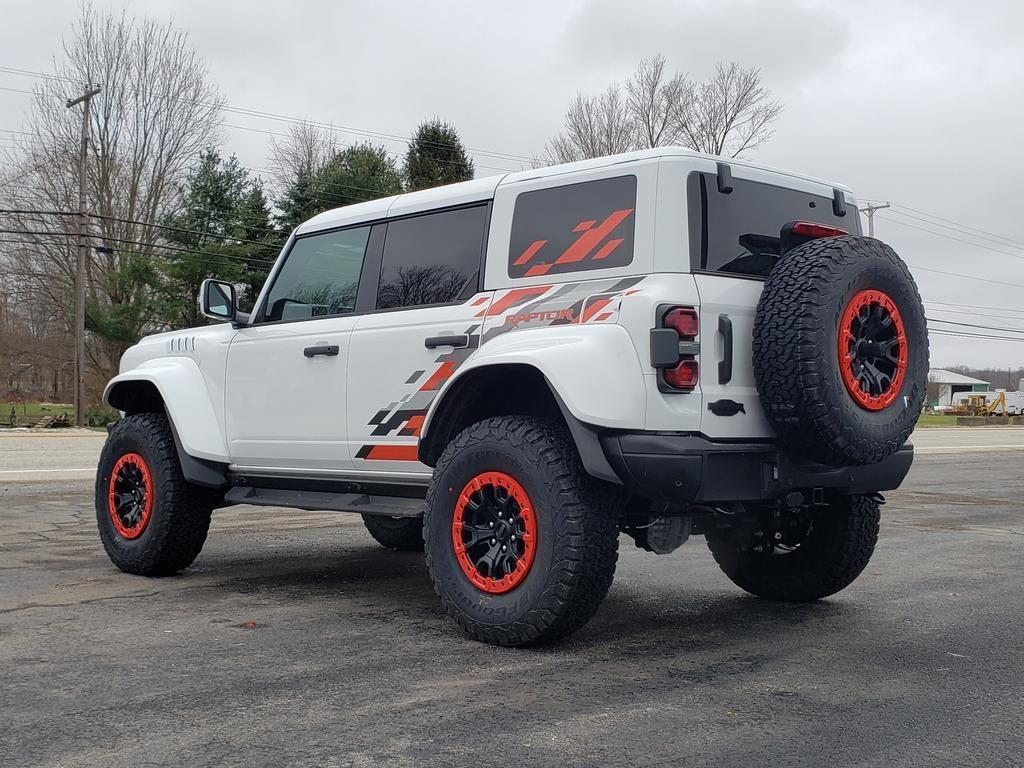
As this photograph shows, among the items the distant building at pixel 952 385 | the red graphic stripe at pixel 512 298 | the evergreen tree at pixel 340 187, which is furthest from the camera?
the distant building at pixel 952 385

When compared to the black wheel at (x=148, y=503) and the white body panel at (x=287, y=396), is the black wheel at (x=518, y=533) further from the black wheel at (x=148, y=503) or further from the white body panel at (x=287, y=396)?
the black wheel at (x=148, y=503)

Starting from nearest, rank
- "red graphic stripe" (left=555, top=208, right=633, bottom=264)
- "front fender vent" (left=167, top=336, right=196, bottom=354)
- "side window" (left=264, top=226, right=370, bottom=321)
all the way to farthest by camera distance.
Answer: "red graphic stripe" (left=555, top=208, right=633, bottom=264) → "side window" (left=264, top=226, right=370, bottom=321) → "front fender vent" (left=167, top=336, right=196, bottom=354)

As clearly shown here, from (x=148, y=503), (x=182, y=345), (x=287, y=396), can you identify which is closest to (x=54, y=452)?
(x=182, y=345)

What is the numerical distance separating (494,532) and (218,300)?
266 centimetres

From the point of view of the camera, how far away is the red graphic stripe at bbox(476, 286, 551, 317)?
4863 millimetres

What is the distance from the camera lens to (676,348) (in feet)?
13.9

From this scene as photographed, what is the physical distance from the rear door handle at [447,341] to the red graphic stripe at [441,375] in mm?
82

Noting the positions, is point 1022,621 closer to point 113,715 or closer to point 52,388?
point 113,715

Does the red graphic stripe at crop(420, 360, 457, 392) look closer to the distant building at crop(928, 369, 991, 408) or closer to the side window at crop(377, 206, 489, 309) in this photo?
the side window at crop(377, 206, 489, 309)

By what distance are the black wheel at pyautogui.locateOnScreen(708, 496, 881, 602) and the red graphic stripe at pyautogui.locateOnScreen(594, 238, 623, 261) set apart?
1.59 m

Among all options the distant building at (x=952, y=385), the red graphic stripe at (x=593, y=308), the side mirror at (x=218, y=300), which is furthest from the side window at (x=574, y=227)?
the distant building at (x=952, y=385)

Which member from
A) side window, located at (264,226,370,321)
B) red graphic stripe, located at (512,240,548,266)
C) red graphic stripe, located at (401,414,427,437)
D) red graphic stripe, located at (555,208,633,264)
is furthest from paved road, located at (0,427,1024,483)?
red graphic stripe, located at (555,208,633,264)

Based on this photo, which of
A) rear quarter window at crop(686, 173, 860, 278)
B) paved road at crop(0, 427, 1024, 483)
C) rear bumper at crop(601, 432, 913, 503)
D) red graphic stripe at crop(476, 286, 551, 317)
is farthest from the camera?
paved road at crop(0, 427, 1024, 483)

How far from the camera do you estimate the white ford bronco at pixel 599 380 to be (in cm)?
430
